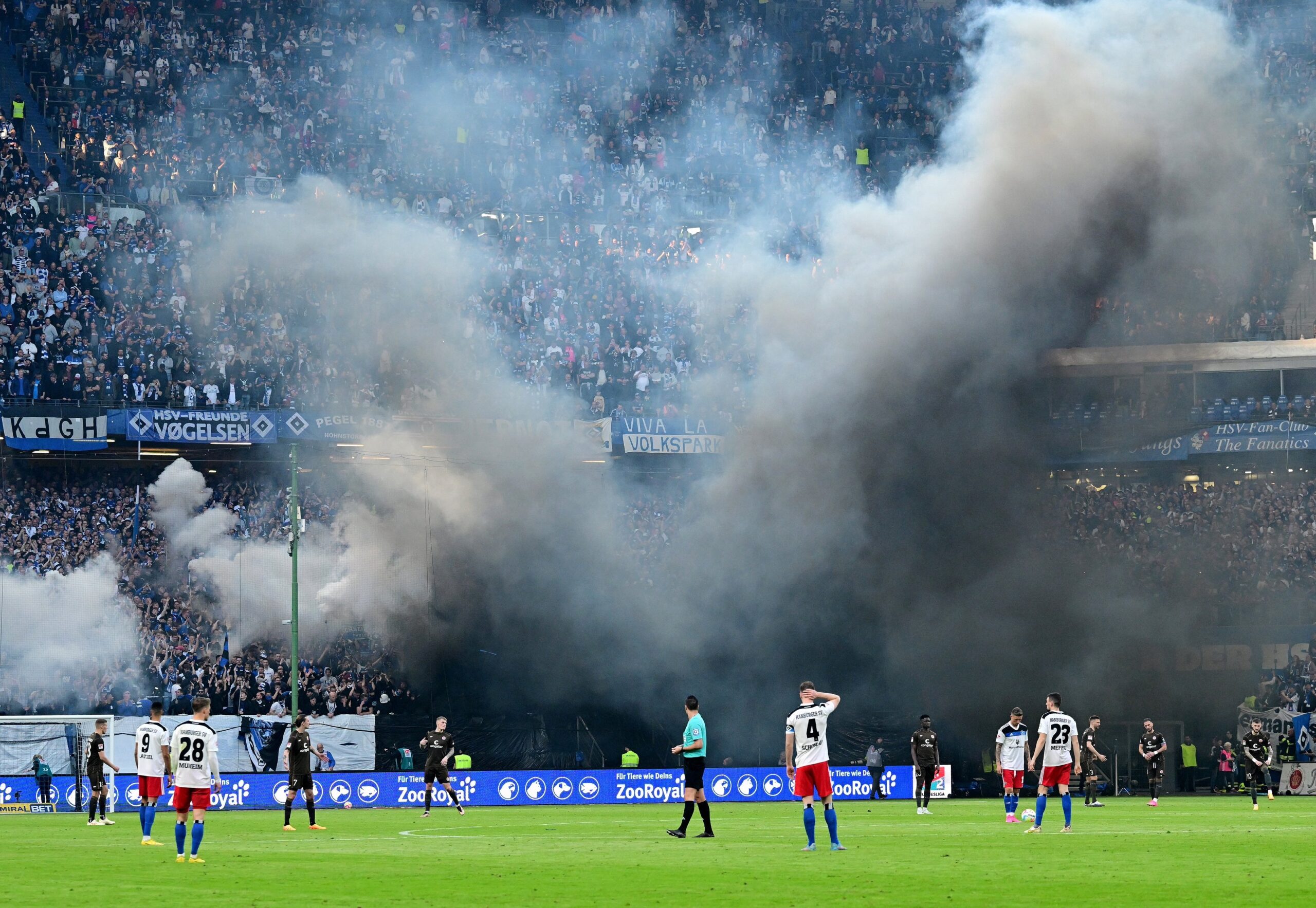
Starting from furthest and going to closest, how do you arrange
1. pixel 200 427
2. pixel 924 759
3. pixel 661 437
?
pixel 661 437 < pixel 200 427 < pixel 924 759

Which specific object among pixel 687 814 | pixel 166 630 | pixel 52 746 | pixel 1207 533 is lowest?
pixel 687 814

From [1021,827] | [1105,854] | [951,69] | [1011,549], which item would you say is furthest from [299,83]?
[1105,854]

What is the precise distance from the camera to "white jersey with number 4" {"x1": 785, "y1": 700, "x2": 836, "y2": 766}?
761 inches

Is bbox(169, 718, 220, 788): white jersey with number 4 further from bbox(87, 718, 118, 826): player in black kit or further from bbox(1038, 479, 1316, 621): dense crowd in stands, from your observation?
bbox(1038, 479, 1316, 621): dense crowd in stands

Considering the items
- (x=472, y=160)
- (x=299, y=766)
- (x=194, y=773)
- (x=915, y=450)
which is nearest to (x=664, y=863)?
(x=194, y=773)

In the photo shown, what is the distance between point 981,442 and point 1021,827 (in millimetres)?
18902

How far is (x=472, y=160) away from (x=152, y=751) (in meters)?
35.6

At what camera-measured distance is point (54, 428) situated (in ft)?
140

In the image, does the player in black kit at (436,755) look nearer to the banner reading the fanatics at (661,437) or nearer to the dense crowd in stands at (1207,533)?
the banner reading the fanatics at (661,437)

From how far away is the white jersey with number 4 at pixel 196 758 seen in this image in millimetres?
18547

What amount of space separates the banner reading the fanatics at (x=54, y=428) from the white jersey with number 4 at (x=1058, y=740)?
2936cm

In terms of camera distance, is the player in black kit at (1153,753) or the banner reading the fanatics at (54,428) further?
the banner reading the fanatics at (54,428)

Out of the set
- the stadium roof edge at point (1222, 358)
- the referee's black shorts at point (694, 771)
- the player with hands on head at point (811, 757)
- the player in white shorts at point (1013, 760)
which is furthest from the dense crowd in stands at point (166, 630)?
the player with hands on head at point (811, 757)

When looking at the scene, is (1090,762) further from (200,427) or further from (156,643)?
(200,427)
